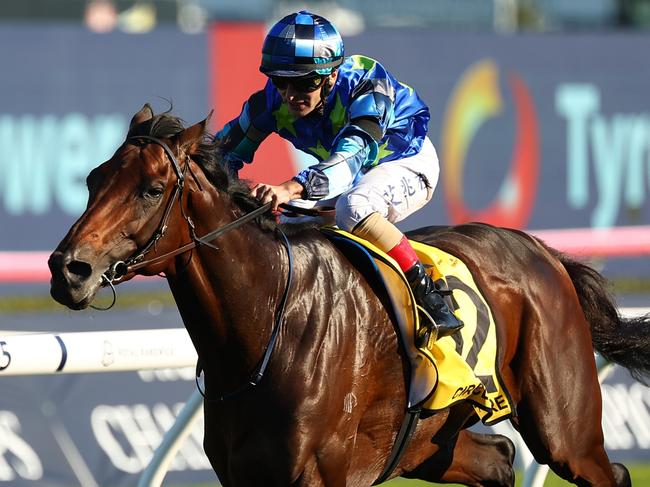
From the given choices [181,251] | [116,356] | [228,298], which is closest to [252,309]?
[228,298]

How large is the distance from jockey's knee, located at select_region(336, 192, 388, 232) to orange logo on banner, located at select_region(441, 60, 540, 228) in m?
5.52

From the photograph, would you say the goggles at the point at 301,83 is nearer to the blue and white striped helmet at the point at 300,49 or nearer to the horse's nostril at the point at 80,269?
the blue and white striped helmet at the point at 300,49

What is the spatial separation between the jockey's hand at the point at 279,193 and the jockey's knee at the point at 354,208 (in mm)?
349

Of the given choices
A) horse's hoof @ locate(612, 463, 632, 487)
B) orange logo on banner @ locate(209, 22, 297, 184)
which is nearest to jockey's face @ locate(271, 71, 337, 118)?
horse's hoof @ locate(612, 463, 632, 487)

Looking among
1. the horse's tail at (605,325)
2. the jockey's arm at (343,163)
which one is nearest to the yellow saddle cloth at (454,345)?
the jockey's arm at (343,163)

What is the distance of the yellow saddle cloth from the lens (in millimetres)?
4082

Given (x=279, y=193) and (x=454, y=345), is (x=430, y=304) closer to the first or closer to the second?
(x=454, y=345)

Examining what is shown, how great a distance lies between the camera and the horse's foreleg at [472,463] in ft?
15.6

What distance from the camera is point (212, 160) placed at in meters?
3.76

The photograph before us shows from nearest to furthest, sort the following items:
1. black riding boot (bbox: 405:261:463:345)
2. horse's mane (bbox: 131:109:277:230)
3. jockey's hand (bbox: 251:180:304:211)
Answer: horse's mane (bbox: 131:109:277:230), jockey's hand (bbox: 251:180:304:211), black riding boot (bbox: 405:261:463:345)

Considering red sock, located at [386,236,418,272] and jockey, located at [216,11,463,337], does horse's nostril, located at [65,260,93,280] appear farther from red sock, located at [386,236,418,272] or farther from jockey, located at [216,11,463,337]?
red sock, located at [386,236,418,272]

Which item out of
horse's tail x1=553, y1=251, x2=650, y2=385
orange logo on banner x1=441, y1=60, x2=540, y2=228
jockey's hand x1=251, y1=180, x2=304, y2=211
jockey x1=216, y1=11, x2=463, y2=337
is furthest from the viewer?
orange logo on banner x1=441, y1=60, x2=540, y2=228

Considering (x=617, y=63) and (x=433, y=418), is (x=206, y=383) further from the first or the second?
(x=617, y=63)

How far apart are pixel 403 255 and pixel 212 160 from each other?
0.76 meters
